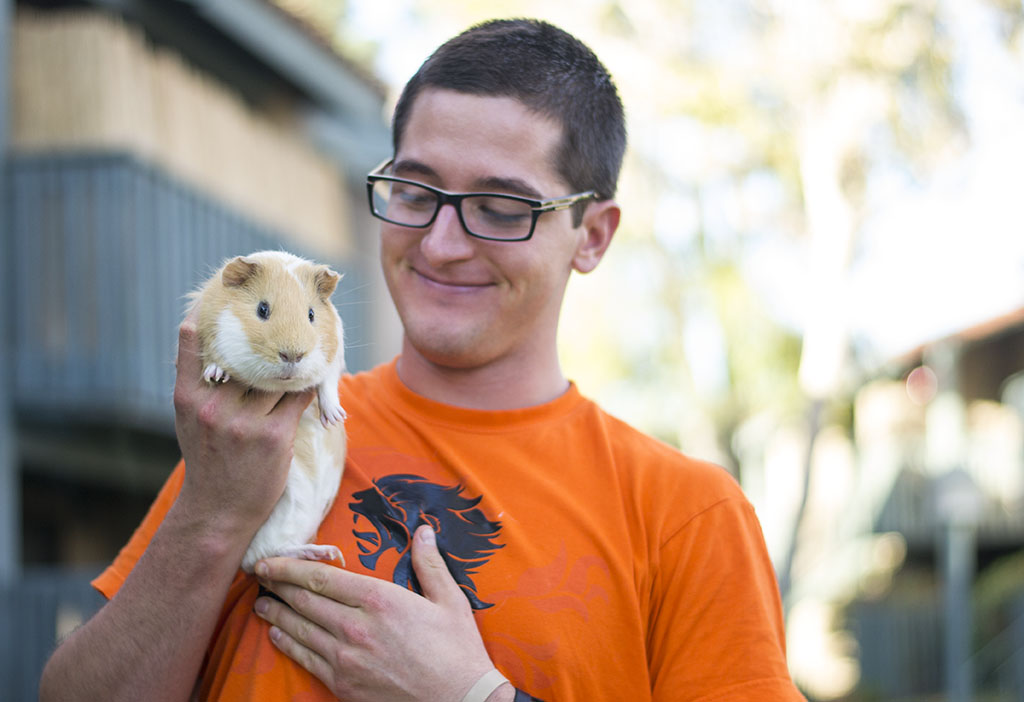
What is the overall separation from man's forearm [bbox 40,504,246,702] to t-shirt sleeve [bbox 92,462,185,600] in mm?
231

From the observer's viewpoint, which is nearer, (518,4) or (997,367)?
(518,4)

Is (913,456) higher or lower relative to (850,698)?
higher

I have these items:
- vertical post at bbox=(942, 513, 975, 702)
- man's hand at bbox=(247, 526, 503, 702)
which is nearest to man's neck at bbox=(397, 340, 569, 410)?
man's hand at bbox=(247, 526, 503, 702)

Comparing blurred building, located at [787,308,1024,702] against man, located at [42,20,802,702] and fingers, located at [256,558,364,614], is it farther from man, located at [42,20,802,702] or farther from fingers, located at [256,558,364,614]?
fingers, located at [256,558,364,614]

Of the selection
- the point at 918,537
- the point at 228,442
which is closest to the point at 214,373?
the point at 228,442

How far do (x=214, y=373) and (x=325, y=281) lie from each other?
1.20 ft

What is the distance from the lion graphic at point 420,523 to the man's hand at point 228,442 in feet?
0.84

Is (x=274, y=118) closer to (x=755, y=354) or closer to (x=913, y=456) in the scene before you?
(x=755, y=354)

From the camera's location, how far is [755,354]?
26.2 meters

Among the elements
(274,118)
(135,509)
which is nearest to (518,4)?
(274,118)

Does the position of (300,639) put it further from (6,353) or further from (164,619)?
(6,353)

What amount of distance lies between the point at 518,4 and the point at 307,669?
1589cm

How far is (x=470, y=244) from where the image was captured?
98.7 inches

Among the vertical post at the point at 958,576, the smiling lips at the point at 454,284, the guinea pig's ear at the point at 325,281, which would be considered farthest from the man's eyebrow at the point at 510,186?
the vertical post at the point at 958,576
